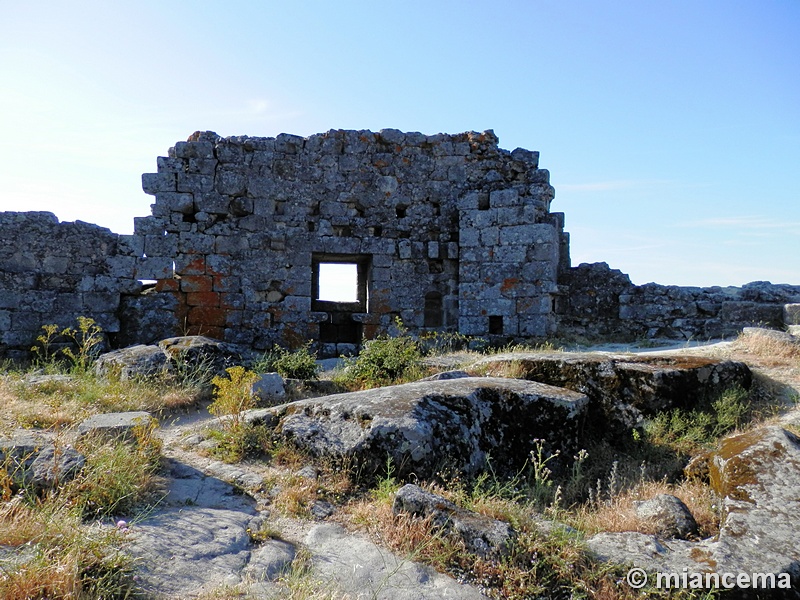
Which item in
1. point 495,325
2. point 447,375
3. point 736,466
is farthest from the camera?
point 495,325

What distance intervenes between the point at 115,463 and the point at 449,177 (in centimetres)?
800

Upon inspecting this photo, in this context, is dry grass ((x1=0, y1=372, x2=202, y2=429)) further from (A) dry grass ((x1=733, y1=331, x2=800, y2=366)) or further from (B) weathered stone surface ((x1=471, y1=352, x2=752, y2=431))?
(A) dry grass ((x1=733, y1=331, x2=800, y2=366))

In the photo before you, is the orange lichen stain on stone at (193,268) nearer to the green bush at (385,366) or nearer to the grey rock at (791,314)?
the green bush at (385,366)

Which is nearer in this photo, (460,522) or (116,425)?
(460,522)

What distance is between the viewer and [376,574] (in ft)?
10.2

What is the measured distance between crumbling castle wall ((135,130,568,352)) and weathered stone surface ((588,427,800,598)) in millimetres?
5708

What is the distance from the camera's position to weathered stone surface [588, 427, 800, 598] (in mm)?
3238

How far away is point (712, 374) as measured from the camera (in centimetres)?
591

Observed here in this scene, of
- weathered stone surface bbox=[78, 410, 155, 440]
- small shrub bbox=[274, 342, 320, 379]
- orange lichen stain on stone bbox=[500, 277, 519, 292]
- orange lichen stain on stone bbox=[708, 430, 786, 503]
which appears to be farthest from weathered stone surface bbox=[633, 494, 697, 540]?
orange lichen stain on stone bbox=[500, 277, 519, 292]

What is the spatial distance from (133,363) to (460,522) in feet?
16.0

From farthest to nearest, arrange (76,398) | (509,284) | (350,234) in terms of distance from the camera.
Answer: (350,234), (509,284), (76,398)

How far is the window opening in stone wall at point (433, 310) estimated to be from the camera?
1056 centimetres

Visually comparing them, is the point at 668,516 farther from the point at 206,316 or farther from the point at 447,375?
the point at 206,316

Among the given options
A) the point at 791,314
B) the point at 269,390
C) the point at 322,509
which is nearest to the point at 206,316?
the point at 269,390
